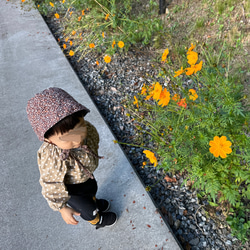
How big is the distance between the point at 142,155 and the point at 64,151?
1.18m

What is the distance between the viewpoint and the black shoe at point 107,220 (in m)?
1.93

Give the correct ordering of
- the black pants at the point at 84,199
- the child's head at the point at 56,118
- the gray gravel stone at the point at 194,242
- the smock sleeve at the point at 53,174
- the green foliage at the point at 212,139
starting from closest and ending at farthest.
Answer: the child's head at the point at 56,118 < the smock sleeve at the point at 53,174 < the green foliage at the point at 212,139 < the black pants at the point at 84,199 < the gray gravel stone at the point at 194,242

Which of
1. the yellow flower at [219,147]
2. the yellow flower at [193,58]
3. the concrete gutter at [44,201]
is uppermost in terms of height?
Answer: the yellow flower at [193,58]

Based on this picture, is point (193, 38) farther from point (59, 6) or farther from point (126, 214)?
point (59, 6)

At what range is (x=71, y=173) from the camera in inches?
61.9

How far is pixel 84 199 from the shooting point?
174cm

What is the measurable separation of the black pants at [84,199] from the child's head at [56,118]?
1.48ft

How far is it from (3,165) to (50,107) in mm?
1706

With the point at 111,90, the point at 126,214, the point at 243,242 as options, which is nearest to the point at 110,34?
the point at 111,90

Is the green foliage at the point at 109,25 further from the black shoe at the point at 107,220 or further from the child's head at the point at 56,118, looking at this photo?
the black shoe at the point at 107,220

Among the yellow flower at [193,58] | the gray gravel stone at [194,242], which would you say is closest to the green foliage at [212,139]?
the yellow flower at [193,58]

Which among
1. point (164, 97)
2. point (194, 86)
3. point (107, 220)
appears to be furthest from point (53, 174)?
point (194, 86)

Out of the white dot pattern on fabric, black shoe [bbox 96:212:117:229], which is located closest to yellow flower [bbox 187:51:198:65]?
the white dot pattern on fabric

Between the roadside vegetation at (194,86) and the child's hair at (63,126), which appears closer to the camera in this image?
the child's hair at (63,126)
